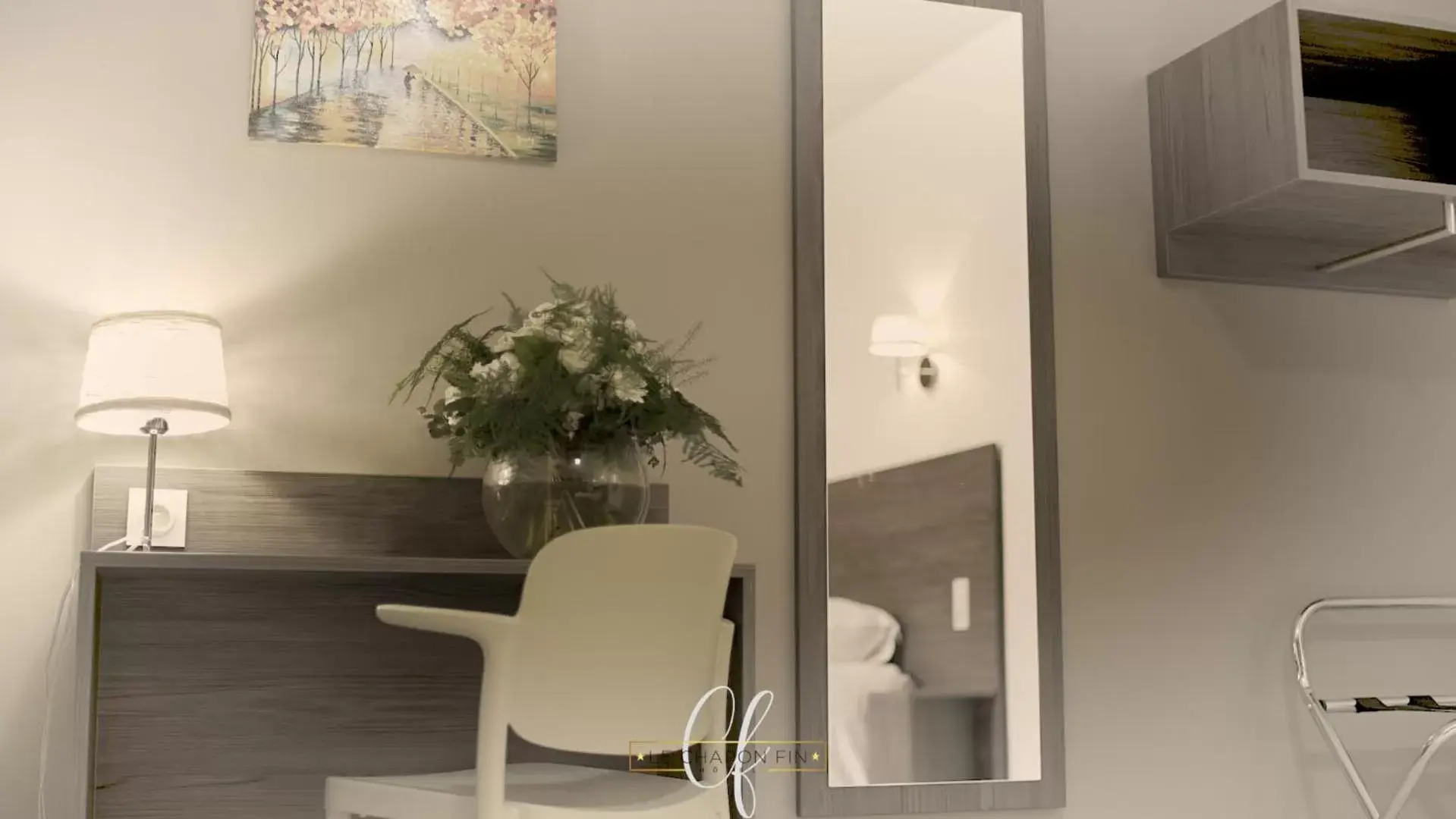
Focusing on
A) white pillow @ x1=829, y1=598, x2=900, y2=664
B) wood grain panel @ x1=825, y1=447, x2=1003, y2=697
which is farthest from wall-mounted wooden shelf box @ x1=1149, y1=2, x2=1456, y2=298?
white pillow @ x1=829, y1=598, x2=900, y2=664

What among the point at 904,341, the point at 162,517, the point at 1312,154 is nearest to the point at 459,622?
the point at 162,517

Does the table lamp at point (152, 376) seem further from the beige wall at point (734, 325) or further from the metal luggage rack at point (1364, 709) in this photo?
the metal luggage rack at point (1364, 709)

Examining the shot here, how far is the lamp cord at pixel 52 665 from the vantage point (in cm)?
222

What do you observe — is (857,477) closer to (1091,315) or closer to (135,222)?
(1091,315)

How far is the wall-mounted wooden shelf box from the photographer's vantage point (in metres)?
2.67

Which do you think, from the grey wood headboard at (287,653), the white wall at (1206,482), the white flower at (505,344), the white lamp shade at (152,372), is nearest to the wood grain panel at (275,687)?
the grey wood headboard at (287,653)

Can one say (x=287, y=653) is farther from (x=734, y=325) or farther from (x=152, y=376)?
(x=734, y=325)

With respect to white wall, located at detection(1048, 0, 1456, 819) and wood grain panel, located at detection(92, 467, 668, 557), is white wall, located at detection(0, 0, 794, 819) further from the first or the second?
white wall, located at detection(1048, 0, 1456, 819)

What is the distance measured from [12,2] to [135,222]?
1.40 ft

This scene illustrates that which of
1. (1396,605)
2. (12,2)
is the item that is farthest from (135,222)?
(1396,605)

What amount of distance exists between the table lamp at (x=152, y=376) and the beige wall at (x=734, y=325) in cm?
15

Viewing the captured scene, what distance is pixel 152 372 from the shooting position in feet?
6.91

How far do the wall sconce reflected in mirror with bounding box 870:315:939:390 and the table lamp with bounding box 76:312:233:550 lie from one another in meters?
1.20

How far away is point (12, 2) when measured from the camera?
239 cm
